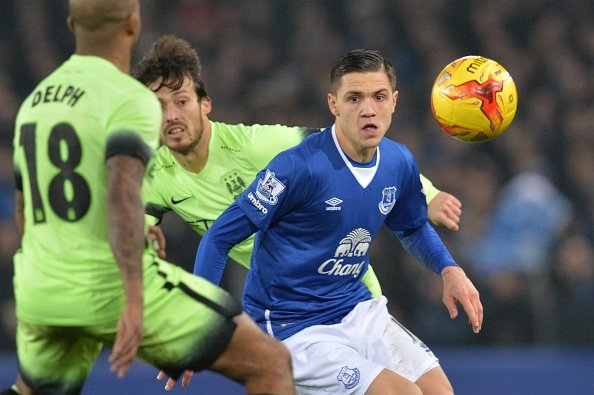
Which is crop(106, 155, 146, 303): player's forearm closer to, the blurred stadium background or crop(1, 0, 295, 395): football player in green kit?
crop(1, 0, 295, 395): football player in green kit

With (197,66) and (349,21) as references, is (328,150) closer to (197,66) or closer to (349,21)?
(197,66)

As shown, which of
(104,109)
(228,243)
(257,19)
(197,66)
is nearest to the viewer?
(104,109)

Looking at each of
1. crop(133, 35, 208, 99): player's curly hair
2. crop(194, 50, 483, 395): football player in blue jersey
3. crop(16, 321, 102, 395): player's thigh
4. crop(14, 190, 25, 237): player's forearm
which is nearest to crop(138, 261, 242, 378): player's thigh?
crop(16, 321, 102, 395): player's thigh

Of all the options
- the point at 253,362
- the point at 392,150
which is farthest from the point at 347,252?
the point at 253,362

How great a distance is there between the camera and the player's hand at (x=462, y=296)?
532cm

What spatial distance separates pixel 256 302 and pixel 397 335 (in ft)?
2.09

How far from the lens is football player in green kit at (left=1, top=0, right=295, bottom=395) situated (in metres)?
4.06

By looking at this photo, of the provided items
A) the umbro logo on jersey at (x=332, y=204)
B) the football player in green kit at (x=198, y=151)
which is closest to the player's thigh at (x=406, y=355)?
the football player in green kit at (x=198, y=151)

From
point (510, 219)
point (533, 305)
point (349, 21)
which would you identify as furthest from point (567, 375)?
point (349, 21)

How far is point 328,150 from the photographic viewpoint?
530 cm

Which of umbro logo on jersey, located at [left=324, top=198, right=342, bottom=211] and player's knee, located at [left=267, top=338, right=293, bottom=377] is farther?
umbro logo on jersey, located at [left=324, top=198, right=342, bottom=211]

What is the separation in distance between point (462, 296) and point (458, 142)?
193 inches

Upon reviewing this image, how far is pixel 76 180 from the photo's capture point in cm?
414

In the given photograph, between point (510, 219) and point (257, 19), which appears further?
point (257, 19)
